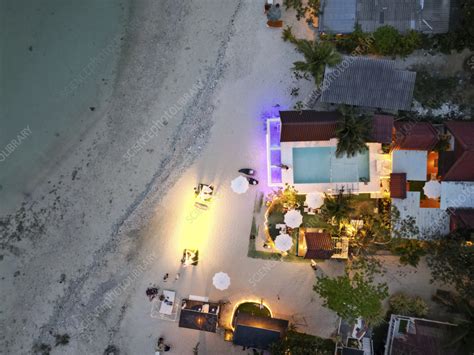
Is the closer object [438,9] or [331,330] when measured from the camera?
[438,9]

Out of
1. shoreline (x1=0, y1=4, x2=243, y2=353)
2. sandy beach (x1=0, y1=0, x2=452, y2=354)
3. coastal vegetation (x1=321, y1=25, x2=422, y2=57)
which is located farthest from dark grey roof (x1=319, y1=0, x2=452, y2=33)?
shoreline (x1=0, y1=4, x2=243, y2=353)

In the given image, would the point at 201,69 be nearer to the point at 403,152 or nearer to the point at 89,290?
the point at 403,152

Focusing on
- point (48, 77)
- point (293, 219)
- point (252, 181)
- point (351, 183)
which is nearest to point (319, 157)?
point (351, 183)

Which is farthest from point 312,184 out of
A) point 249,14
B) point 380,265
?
point 249,14

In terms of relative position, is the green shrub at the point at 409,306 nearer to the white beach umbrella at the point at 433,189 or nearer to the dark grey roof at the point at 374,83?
the white beach umbrella at the point at 433,189

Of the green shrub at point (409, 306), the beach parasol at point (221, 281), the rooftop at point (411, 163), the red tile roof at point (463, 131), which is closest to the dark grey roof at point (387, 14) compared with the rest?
the red tile roof at point (463, 131)

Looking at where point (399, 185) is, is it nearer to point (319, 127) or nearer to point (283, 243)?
point (319, 127)
